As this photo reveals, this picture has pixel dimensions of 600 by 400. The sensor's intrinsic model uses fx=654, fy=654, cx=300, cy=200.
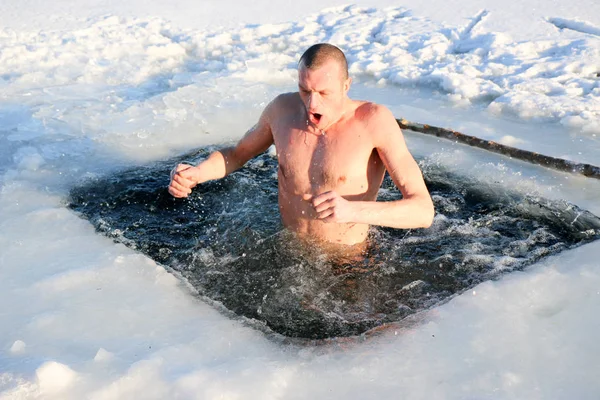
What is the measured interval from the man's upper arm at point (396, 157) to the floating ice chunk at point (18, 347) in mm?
1928

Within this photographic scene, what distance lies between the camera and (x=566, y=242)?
3.87 m

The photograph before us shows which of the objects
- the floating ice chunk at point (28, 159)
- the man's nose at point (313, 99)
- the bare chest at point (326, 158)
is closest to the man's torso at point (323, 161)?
the bare chest at point (326, 158)

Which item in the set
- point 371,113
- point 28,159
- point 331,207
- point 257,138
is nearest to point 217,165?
point 257,138

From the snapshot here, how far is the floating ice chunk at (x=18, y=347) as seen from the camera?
2.85 metres

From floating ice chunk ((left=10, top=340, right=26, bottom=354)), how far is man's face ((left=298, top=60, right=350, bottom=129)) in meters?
1.72

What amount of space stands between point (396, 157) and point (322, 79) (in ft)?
1.86

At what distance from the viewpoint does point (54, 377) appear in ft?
8.70

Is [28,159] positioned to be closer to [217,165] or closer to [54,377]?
[217,165]

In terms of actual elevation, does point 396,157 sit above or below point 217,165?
above

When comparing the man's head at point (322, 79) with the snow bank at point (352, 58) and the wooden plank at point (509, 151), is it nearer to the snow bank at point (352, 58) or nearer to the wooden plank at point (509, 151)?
the wooden plank at point (509, 151)

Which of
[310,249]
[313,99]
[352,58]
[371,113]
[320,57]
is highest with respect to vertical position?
[320,57]

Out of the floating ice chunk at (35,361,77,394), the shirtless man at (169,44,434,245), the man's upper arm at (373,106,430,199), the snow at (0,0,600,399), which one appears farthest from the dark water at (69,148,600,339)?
the floating ice chunk at (35,361,77,394)

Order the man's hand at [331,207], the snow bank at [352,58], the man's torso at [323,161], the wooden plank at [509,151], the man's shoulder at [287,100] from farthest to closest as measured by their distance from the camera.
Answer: the snow bank at [352,58] < the wooden plank at [509,151] < the man's shoulder at [287,100] < the man's torso at [323,161] < the man's hand at [331,207]

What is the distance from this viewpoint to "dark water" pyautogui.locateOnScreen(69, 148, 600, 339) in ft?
11.1
